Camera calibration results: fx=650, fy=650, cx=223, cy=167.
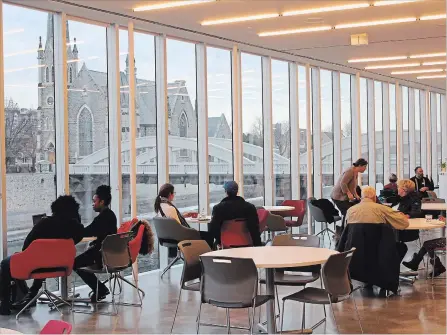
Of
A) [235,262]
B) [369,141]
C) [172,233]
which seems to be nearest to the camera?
[235,262]

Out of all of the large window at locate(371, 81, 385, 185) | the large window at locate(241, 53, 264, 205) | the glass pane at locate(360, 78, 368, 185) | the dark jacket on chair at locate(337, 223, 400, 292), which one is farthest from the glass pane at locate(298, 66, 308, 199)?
the dark jacket on chair at locate(337, 223, 400, 292)

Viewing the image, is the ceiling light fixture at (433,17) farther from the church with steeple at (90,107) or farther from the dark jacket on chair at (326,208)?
the dark jacket on chair at (326,208)

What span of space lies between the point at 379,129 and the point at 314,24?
924 centimetres

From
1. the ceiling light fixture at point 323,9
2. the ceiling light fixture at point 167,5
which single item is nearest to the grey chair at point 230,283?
the ceiling light fixture at point 167,5

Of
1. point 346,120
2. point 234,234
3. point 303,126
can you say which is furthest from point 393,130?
point 234,234

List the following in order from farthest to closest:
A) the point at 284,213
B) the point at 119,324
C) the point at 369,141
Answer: the point at 369,141 < the point at 284,213 < the point at 119,324

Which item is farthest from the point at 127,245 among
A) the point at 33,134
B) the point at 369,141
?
the point at 369,141

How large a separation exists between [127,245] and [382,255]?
288 cm

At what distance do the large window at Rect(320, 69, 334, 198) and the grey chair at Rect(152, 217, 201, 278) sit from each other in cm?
704

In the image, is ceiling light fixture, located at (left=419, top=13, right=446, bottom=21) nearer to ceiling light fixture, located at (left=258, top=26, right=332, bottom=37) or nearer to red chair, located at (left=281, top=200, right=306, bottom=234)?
ceiling light fixture, located at (left=258, top=26, right=332, bottom=37)

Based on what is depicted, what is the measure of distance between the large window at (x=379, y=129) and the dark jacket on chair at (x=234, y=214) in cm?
1066

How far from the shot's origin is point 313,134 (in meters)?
15.0

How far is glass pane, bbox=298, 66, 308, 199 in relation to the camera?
1422 cm

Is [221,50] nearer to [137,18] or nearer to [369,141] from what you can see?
[137,18]
